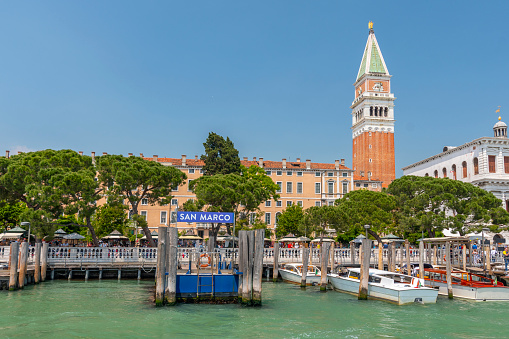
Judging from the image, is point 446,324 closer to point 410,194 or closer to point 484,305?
point 484,305

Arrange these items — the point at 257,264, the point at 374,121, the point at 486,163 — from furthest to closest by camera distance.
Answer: the point at 374,121, the point at 486,163, the point at 257,264

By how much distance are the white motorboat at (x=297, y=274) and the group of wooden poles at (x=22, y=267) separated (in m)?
13.7

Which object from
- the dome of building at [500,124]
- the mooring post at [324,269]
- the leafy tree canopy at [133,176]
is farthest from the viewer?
the dome of building at [500,124]

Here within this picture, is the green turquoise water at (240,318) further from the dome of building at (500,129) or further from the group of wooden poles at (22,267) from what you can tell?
the dome of building at (500,129)

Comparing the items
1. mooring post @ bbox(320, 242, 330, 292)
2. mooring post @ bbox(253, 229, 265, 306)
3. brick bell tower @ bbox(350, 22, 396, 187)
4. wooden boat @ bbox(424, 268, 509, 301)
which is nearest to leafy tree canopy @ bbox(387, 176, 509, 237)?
wooden boat @ bbox(424, 268, 509, 301)

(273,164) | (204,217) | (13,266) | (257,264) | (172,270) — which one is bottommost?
(13,266)

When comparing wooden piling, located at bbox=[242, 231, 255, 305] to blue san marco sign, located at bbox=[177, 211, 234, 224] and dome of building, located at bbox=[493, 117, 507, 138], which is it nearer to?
blue san marco sign, located at bbox=[177, 211, 234, 224]

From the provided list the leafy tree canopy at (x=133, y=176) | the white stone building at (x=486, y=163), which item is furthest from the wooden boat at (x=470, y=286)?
the white stone building at (x=486, y=163)

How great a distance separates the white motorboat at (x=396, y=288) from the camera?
19.6m

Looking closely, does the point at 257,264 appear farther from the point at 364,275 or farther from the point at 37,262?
the point at 37,262

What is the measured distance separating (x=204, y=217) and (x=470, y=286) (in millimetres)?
12665

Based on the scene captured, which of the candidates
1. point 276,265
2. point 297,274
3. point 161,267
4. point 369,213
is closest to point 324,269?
point 297,274

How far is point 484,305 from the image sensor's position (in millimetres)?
20000

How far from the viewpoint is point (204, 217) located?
1877cm
